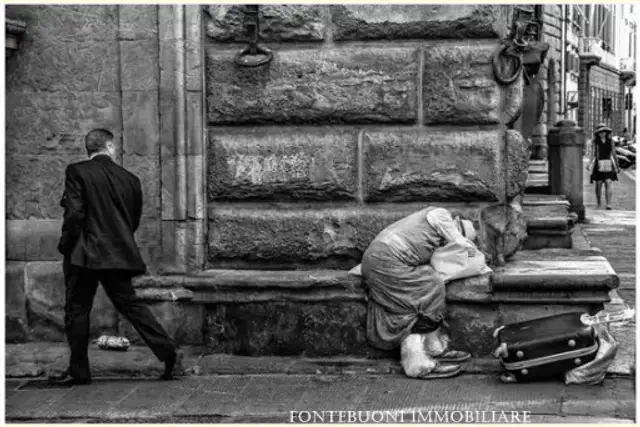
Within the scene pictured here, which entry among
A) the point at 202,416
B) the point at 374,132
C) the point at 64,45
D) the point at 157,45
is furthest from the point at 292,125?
the point at 202,416

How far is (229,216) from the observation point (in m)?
8.60

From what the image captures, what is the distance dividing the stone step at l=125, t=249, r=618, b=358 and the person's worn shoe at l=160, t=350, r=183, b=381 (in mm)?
392

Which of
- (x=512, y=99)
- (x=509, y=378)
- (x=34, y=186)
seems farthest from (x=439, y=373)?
(x=34, y=186)

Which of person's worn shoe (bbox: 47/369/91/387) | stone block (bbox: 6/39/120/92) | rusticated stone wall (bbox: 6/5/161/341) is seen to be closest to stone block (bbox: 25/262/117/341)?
rusticated stone wall (bbox: 6/5/161/341)

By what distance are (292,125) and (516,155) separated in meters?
1.57

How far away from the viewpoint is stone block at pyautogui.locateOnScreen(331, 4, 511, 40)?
8.28 metres

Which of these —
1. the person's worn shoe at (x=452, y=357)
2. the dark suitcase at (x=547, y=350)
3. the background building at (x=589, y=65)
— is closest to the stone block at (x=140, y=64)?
the person's worn shoe at (x=452, y=357)

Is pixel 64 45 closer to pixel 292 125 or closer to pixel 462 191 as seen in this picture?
pixel 292 125

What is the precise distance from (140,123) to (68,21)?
Answer: 0.88 meters

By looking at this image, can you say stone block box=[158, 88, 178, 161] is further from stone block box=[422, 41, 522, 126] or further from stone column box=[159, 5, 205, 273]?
stone block box=[422, 41, 522, 126]

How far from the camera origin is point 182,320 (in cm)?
854

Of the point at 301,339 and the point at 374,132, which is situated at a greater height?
the point at 374,132

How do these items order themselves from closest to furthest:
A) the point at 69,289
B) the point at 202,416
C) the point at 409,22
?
the point at 202,416, the point at 69,289, the point at 409,22

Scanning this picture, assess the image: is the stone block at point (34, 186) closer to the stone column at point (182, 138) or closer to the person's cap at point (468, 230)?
the stone column at point (182, 138)
